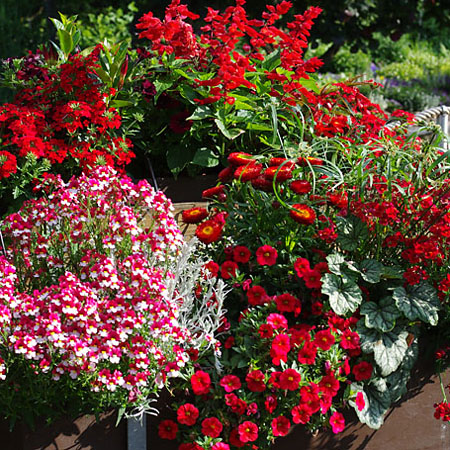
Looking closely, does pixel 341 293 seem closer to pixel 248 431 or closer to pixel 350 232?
pixel 350 232

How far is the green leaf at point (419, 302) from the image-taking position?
87.4 inches

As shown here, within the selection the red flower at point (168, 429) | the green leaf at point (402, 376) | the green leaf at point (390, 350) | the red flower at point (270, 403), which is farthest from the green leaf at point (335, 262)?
the red flower at point (168, 429)

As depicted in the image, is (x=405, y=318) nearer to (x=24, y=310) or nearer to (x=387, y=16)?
(x=24, y=310)

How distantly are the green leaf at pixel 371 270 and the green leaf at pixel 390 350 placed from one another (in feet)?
0.57

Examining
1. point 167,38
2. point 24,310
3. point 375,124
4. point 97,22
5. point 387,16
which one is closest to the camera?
point 24,310

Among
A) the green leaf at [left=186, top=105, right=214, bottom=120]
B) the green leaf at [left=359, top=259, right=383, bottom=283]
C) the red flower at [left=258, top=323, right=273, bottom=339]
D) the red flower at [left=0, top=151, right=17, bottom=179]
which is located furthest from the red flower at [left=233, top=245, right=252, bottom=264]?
the red flower at [left=0, top=151, right=17, bottom=179]

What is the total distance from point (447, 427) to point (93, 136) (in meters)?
1.65

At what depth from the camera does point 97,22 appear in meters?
10.3

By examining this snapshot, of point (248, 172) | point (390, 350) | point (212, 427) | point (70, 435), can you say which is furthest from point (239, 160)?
point (70, 435)

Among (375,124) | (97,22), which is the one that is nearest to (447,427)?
(375,124)

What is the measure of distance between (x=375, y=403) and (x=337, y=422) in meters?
0.18

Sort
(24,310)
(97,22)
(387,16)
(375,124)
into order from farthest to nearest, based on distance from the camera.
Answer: (97,22) < (387,16) < (375,124) < (24,310)

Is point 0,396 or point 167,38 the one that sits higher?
point 167,38

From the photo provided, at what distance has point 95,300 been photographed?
1962 mm
